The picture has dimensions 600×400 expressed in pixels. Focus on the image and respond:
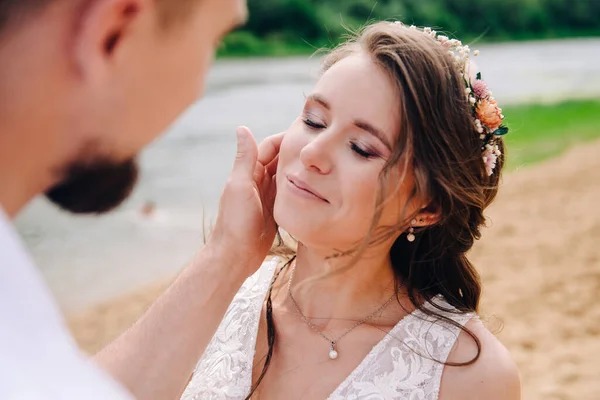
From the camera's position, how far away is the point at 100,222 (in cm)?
915

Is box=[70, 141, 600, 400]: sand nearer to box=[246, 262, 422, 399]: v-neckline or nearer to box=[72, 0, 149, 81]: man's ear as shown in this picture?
box=[246, 262, 422, 399]: v-neckline

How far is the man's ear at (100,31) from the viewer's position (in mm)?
883

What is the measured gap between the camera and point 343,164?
224 centimetres

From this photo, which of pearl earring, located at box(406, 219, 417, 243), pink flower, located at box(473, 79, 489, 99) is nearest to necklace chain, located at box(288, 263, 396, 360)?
pearl earring, located at box(406, 219, 417, 243)

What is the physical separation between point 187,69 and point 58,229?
8.41 meters

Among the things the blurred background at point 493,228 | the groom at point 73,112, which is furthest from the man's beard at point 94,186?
the blurred background at point 493,228

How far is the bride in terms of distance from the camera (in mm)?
2240

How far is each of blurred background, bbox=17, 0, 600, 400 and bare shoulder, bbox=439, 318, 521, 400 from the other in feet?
1.77

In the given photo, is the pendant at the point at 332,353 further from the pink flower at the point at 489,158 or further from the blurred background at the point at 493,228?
the pink flower at the point at 489,158

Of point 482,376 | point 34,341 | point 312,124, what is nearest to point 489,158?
point 312,124

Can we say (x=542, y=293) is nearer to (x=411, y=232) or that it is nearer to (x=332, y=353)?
(x=411, y=232)

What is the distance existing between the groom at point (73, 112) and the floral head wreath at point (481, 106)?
1464 mm

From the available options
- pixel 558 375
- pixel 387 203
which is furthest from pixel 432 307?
pixel 558 375

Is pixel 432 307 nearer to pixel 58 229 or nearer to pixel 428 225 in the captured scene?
pixel 428 225
